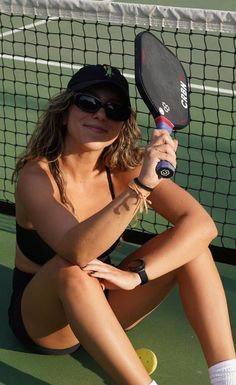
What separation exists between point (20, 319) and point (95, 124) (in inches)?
30.3

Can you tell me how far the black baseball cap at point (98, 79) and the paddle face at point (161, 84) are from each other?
0.14 metres

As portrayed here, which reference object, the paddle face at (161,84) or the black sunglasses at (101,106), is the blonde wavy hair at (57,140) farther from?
the paddle face at (161,84)

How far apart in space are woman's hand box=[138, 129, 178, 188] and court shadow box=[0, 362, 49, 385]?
922 millimetres

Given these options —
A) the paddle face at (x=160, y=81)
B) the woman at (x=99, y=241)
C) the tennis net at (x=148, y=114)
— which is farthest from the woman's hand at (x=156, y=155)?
the tennis net at (x=148, y=114)

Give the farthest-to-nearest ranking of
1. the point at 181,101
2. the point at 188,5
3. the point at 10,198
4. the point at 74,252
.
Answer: the point at 188,5, the point at 10,198, the point at 181,101, the point at 74,252

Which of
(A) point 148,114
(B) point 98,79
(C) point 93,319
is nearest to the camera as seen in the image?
(C) point 93,319

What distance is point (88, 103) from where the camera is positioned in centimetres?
245

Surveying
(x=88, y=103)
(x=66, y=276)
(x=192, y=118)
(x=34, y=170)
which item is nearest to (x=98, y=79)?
(x=88, y=103)

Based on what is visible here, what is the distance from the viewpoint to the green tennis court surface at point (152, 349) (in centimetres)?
269

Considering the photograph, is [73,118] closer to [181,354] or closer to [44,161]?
[44,161]

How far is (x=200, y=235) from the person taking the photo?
2.58 metres

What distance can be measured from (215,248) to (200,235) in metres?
0.86

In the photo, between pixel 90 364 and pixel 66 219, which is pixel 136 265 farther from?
pixel 90 364

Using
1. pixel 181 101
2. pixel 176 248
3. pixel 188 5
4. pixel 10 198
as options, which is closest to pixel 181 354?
pixel 176 248
